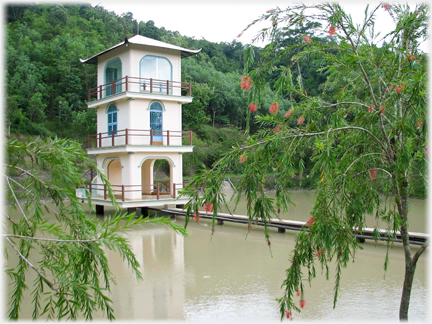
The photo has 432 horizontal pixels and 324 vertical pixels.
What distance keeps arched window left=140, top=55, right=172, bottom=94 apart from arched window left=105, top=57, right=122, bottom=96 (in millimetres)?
961

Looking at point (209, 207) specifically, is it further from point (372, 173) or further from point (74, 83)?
point (74, 83)

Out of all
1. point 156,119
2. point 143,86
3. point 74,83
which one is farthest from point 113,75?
point 74,83

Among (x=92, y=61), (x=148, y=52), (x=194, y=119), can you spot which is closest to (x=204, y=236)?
(x=148, y=52)

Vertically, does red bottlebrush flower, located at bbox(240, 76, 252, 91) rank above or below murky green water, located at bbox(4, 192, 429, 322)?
above

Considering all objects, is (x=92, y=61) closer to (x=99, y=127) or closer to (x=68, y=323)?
(x=99, y=127)

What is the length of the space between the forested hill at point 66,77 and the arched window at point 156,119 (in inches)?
379

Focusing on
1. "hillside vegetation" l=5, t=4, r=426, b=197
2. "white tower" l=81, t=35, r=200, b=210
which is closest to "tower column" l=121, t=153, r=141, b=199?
"white tower" l=81, t=35, r=200, b=210

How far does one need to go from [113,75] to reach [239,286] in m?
10.2

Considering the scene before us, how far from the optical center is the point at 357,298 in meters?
5.34

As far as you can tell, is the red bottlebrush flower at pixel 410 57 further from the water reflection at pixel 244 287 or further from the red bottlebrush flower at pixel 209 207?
the water reflection at pixel 244 287

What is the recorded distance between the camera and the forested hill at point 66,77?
2344 cm

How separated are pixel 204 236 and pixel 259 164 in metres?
7.54

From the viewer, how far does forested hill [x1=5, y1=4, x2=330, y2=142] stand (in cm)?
2344

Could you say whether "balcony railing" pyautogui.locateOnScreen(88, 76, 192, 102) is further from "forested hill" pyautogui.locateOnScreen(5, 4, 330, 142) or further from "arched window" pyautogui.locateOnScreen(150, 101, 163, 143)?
"forested hill" pyautogui.locateOnScreen(5, 4, 330, 142)
